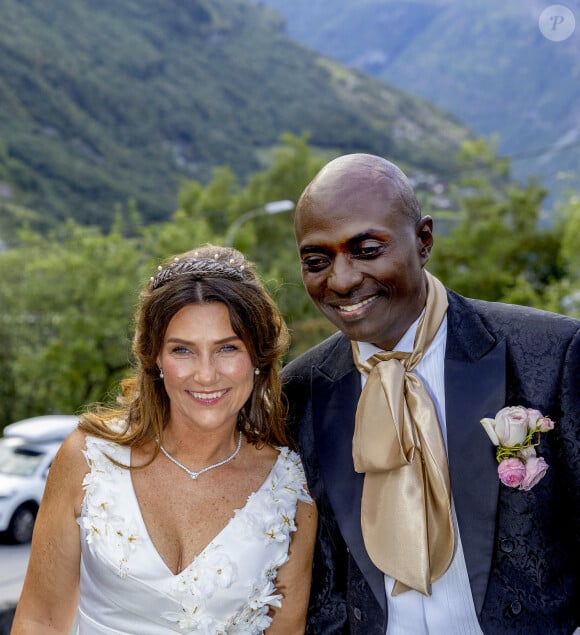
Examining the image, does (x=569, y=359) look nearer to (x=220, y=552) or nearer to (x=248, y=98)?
(x=220, y=552)

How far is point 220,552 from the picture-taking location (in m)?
3.05

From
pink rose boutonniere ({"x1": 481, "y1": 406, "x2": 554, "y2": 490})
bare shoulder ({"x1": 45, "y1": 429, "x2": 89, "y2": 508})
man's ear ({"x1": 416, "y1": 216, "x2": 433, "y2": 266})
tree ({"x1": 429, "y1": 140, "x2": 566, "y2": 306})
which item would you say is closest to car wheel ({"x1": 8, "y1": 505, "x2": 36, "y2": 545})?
bare shoulder ({"x1": 45, "y1": 429, "x2": 89, "y2": 508})

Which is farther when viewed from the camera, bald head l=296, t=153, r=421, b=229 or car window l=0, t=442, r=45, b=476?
car window l=0, t=442, r=45, b=476

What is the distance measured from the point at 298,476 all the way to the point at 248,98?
105615 millimetres

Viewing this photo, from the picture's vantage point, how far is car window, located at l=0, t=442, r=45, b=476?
1365cm

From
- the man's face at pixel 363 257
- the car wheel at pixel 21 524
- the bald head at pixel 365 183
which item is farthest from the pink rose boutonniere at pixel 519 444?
the car wheel at pixel 21 524

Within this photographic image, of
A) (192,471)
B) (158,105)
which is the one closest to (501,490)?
(192,471)

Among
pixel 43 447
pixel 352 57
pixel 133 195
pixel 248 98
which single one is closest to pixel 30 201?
pixel 133 195

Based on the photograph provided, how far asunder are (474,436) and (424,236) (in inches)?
24.7

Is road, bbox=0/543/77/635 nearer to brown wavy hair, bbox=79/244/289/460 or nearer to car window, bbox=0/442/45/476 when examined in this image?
car window, bbox=0/442/45/476

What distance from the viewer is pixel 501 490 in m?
2.57

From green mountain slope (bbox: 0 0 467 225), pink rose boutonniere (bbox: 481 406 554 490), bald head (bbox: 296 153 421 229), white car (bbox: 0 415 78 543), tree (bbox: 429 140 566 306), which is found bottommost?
white car (bbox: 0 415 78 543)

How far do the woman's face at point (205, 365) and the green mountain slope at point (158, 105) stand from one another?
67761mm
